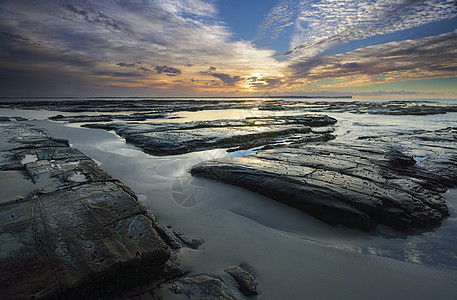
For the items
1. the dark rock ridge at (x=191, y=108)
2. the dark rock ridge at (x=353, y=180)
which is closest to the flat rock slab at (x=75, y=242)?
the dark rock ridge at (x=353, y=180)

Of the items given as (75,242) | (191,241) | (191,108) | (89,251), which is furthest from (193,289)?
(191,108)

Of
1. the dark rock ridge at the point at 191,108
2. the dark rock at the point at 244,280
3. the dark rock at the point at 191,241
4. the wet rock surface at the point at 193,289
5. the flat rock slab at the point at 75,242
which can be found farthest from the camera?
the dark rock ridge at the point at 191,108

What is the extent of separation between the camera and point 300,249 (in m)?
2.29

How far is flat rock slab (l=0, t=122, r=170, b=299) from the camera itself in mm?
1443

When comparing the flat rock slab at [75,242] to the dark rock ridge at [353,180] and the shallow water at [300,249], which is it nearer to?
the shallow water at [300,249]

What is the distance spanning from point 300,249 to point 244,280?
0.78 meters

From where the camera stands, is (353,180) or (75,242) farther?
(353,180)

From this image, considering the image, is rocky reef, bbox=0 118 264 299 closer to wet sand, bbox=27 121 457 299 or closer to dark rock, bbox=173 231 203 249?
dark rock, bbox=173 231 203 249

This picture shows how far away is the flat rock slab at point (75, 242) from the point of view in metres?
1.44

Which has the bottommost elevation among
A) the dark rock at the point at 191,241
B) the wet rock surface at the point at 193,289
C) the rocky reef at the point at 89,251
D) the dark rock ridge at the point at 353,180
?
the dark rock at the point at 191,241

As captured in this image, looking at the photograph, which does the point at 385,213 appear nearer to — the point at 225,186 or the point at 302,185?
the point at 302,185

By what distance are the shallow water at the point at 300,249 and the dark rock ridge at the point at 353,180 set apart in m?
0.16

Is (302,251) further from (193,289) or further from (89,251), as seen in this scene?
(89,251)

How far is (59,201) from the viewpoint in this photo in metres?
2.43
